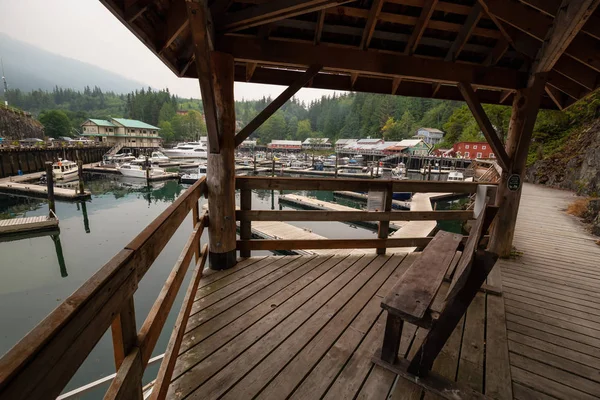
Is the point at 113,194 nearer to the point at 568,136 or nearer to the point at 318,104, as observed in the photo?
the point at 568,136

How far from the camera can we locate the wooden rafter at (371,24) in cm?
296

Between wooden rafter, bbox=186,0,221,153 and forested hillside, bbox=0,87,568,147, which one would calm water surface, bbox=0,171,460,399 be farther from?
forested hillside, bbox=0,87,568,147

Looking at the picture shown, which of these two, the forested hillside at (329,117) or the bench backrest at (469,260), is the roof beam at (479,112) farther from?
the forested hillside at (329,117)

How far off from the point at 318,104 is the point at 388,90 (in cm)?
12079

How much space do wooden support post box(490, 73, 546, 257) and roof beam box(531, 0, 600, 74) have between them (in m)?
0.33

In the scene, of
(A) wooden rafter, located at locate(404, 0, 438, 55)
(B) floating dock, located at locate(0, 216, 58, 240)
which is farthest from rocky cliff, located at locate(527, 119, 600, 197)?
(B) floating dock, located at locate(0, 216, 58, 240)

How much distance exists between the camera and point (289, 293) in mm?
2998

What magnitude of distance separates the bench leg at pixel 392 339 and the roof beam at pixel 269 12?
2.52m

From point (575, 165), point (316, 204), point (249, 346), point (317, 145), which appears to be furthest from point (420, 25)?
point (317, 145)

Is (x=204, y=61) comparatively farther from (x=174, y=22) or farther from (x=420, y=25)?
(x=420, y=25)

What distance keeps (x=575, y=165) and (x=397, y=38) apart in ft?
53.1

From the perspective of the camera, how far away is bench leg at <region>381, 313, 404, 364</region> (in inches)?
77.6

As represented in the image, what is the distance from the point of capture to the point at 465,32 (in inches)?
131

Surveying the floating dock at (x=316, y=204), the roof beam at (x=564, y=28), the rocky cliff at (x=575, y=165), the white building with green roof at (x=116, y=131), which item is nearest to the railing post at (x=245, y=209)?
the roof beam at (x=564, y=28)
